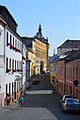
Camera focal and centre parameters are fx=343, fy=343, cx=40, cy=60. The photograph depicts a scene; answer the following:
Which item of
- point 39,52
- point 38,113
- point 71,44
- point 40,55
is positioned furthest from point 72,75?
point 40,55

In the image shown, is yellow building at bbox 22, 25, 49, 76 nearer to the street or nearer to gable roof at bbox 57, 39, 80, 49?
gable roof at bbox 57, 39, 80, 49

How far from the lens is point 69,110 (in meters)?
27.8

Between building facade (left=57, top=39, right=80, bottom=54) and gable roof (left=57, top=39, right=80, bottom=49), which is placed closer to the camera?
building facade (left=57, top=39, right=80, bottom=54)

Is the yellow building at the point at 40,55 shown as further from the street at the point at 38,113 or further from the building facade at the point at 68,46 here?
the street at the point at 38,113

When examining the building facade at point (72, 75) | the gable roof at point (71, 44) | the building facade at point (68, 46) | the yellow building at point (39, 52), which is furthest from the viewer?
the yellow building at point (39, 52)

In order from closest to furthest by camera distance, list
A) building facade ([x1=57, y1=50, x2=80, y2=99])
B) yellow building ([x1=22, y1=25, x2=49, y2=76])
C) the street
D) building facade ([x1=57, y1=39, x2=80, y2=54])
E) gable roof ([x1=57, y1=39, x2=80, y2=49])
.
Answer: the street, building facade ([x1=57, y1=50, x2=80, y2=99]), building facade ([x1=57, y1=39, x2=80, y2=54]), gable roof ([x1=57, y1=39, x2=80, y2=49]), yellow building ([x1=22, y1=25, x2=49, y2=76])

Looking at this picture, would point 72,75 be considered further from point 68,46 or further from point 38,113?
point 68,46

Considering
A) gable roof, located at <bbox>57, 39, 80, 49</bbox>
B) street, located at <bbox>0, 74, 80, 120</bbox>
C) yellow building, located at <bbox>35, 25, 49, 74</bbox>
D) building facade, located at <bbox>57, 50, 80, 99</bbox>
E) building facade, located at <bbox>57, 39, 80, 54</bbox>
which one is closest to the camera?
street, located at <bbox>0, 74, 80, 120</bbox>

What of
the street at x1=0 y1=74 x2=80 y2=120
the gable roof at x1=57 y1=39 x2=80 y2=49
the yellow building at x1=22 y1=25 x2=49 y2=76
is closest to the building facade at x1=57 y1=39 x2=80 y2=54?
the gable roof at x1=57 y1=39 x2=80 y2=49

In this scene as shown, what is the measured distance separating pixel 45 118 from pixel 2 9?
18.1 m

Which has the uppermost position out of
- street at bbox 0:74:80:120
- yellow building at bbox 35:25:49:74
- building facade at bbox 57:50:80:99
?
yellow building at bbox 35:25:49:74

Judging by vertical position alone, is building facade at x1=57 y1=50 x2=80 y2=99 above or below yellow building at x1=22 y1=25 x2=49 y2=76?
below

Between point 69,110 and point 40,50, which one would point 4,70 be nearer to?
point 69,110

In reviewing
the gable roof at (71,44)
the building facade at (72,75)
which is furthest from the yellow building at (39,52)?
the building facade at (72,75)
